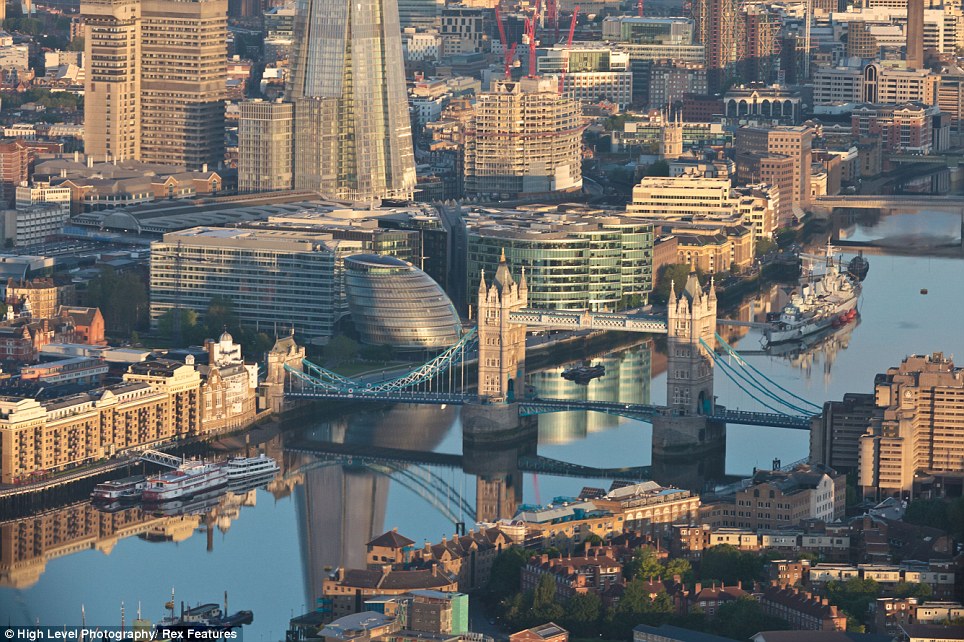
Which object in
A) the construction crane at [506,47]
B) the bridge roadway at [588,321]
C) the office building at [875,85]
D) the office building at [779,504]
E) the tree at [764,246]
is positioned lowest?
the office building at [779,504]

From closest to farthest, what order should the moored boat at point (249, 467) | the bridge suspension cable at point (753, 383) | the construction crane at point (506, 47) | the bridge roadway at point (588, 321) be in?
the moored boat at point (249, 467) → the bridge suspension cable at point (753, 383) → the bridge roadway at point (588, 321) → the construction crane at point (506, 47)

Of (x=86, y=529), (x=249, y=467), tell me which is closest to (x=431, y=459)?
(x=249, y=467)

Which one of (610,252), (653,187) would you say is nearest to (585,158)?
(653,187)

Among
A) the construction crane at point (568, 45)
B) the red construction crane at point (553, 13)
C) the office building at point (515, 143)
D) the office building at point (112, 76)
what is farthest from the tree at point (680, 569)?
the red construction crane at point (553, 13)

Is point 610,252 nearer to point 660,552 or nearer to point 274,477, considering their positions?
point 274,477

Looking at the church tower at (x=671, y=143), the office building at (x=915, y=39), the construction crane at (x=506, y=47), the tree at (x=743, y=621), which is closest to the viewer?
the tree at (x=743, y=621)

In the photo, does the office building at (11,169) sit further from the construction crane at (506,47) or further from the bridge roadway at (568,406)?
the bridge roadway at (568,406)

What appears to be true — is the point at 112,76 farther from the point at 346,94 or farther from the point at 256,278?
the point at 256,278
